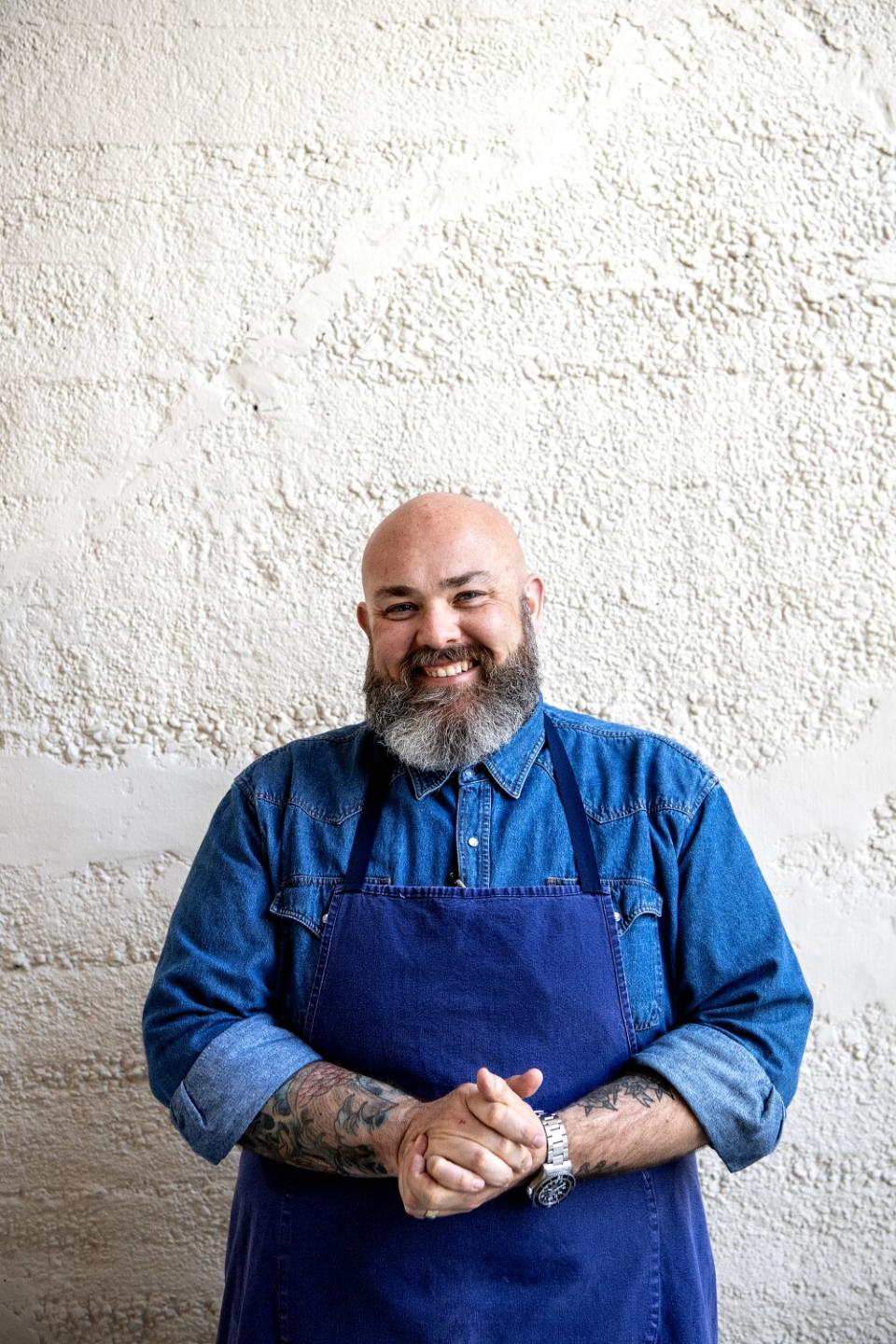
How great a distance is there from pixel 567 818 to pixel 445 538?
43 cm

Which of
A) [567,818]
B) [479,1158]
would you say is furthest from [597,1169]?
[567,818]

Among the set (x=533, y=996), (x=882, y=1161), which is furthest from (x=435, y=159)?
(x=882, y=1161)

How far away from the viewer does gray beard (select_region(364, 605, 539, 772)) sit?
1.48m

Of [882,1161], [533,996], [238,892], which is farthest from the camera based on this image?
[882,1161]

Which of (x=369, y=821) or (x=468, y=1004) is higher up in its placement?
(x=369, y=821)

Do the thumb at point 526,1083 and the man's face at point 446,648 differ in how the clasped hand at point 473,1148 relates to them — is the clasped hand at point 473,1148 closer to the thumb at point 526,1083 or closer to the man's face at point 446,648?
the thumb at point 526,1083

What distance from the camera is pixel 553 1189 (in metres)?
1.21

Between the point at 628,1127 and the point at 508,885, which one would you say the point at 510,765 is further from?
the point at 628,1127

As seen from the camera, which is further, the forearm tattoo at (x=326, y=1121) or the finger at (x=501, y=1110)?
the forearm tattoo at (x=326, y=1121)

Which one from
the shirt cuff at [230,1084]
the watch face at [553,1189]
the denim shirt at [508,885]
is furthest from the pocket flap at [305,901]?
the watch face at [553,1189]

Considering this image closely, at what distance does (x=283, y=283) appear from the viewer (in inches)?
75.0

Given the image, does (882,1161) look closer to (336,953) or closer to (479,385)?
(336,953)

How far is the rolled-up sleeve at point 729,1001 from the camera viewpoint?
1293 mm

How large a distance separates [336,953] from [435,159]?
1390mm
